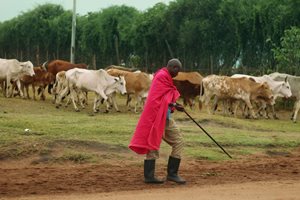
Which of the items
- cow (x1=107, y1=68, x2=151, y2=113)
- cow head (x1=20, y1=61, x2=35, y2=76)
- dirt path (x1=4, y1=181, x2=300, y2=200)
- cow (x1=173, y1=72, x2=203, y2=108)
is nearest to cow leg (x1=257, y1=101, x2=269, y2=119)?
cow (x1=173, y1=72, x2=203, y2=108)

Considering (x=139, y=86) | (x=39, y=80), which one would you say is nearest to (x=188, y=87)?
(x=139, y=86)

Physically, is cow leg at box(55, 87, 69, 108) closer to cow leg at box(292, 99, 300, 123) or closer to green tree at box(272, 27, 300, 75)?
cow leg at box(292, 99, 300, 123)

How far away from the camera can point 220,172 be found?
1189cm

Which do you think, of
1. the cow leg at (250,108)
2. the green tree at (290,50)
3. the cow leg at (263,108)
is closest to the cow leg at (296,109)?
the cow leg at (263,108)

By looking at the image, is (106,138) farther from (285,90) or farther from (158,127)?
(285,90)

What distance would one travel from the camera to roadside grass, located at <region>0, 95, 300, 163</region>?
1287 cm

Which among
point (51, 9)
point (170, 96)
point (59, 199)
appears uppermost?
point (51, 9)

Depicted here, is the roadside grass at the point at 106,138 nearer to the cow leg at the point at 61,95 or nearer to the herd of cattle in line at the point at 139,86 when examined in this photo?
the cow leg at the point at 61,95

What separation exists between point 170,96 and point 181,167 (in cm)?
247

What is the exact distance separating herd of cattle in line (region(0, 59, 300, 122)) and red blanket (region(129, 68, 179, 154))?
43.2ft

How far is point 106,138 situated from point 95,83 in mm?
9563

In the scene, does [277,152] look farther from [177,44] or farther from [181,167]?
[177,44]

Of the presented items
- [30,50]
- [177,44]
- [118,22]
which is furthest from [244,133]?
[30,50]

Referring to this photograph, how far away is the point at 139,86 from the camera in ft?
82.4
